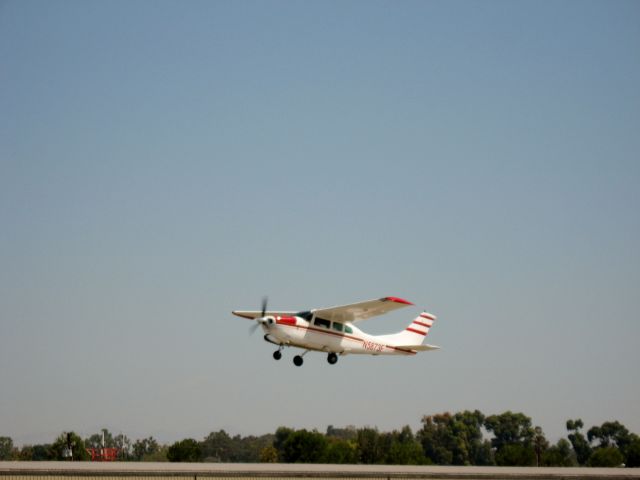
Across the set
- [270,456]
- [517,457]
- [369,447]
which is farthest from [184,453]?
[270,456]

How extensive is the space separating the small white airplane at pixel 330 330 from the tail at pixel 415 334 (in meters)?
1.18

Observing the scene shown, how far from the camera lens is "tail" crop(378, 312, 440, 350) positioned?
58784mm

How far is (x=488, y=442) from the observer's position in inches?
6452

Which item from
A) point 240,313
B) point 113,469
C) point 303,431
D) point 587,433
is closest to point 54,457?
point 303,431

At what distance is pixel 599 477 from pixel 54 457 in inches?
2657

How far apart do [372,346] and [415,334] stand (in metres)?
6.96

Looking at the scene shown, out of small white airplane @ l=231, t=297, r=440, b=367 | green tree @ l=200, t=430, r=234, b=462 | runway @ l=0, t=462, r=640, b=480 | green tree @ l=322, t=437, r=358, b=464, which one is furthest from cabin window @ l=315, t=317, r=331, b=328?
green tree @ l=200, t=430, r=234, b=462

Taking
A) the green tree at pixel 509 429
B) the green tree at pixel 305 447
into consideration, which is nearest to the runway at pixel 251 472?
the green tree at pixel 305 447

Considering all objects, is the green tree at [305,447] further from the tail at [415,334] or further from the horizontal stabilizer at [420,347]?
the horizontal stabilizer at [420,347]

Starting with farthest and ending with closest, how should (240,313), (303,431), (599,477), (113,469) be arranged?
1. (303,431)
2. (240,313)
3. (599,477)
4. (113,469)

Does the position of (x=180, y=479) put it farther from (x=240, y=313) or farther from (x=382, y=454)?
(x=382, y=454)

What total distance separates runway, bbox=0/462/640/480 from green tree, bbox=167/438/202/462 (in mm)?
40724

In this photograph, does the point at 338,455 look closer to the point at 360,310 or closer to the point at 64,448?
the point at 64,448

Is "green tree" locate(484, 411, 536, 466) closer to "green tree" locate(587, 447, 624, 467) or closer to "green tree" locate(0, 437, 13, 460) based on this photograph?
"green tree" locate(587, 447, 624, 467)
